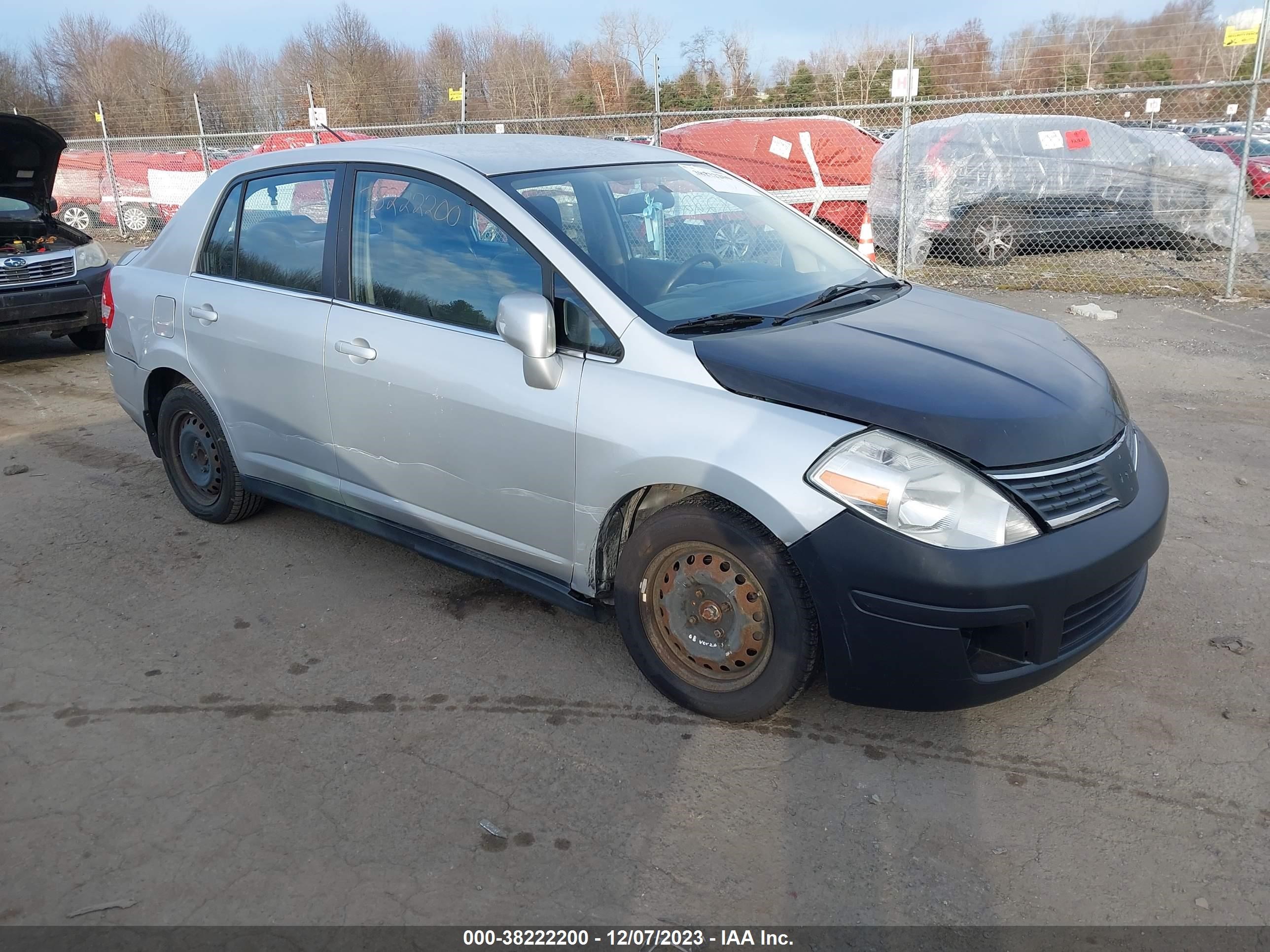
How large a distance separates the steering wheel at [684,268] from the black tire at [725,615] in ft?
2.62

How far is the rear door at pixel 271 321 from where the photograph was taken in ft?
13.4

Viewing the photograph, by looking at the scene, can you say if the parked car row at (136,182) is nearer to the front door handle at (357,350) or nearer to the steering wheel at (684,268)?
the front door handle at (357,350)

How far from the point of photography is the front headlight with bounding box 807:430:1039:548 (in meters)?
2.72

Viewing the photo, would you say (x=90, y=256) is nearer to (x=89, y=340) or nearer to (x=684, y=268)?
(x=89, y=340)

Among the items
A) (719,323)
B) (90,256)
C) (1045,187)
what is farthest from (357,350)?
(1045,187)

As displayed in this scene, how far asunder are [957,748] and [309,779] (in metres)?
2.00

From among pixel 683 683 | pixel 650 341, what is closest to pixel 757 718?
pixel 683 683

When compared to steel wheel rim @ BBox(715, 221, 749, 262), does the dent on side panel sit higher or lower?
lower

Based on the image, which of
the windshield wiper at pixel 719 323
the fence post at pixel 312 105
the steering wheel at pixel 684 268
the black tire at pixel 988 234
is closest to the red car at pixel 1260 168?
the black tire at pixel 988 234

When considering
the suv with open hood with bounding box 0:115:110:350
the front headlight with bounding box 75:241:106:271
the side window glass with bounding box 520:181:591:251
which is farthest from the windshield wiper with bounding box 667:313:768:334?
the front headlight with bounding box 75:241:106:271

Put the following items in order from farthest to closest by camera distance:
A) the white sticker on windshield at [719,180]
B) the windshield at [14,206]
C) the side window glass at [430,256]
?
the windshield at [14,206]
the white sticker on windshield at [719,180]
the side window glass at [430,256]

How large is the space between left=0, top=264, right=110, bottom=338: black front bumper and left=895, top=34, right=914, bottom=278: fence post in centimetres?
773

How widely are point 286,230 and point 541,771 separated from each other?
2622 millimetres

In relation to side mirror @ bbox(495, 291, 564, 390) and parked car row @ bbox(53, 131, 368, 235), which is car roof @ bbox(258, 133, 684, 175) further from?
parked car row @ bbox(53, 131, 368, 235)
